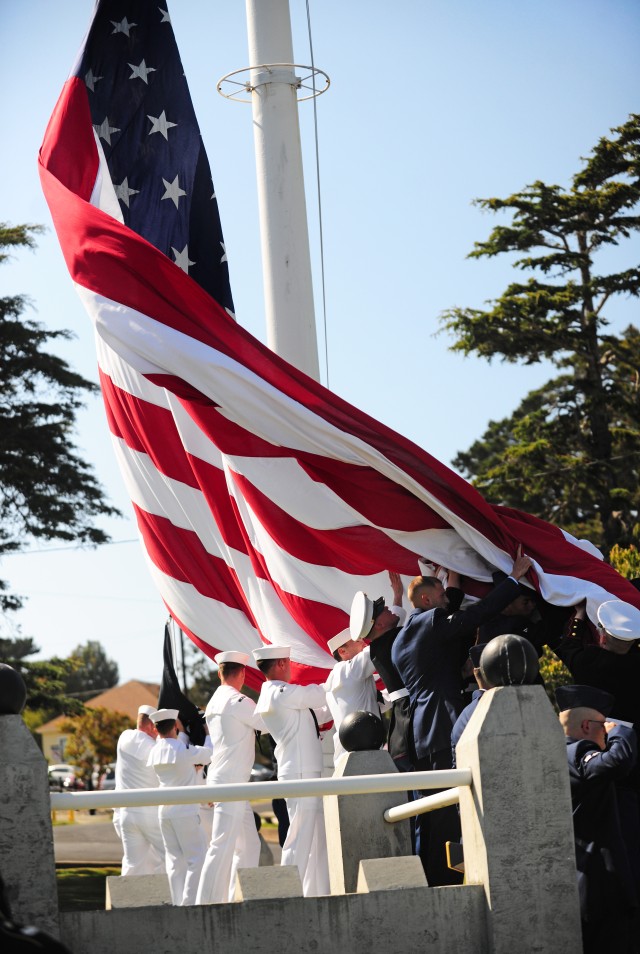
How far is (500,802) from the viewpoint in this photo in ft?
15.5

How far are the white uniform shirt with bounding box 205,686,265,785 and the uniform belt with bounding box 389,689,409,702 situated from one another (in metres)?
1.68

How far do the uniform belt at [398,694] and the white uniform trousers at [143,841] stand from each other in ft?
13.3

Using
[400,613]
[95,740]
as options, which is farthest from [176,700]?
[95,740]

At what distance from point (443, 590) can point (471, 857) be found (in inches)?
101

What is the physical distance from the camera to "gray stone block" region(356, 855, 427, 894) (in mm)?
4820

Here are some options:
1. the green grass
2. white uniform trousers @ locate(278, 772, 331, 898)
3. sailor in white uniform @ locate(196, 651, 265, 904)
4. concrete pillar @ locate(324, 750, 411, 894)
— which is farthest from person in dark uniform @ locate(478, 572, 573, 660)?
the green grass

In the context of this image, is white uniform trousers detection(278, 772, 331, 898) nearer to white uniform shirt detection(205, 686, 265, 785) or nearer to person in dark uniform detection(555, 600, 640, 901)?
white uniform shirt detection(205, 686, 265, 785)

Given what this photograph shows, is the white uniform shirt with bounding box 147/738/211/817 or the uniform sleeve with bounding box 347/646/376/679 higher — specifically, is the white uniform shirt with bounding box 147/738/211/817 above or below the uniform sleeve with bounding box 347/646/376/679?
below

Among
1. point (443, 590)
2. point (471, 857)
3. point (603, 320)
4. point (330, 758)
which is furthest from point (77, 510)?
point (471, 857)

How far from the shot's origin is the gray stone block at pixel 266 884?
4.74 metres

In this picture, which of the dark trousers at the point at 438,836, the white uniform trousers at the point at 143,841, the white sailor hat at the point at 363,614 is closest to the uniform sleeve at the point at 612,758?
the dark trousers at the point at 438,836

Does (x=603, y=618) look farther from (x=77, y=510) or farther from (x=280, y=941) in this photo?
(x=77, y=510)

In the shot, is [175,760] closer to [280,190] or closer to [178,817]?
[178,817]

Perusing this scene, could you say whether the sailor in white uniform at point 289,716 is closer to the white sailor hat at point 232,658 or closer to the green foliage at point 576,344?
the white sailor hat at point 232,658
